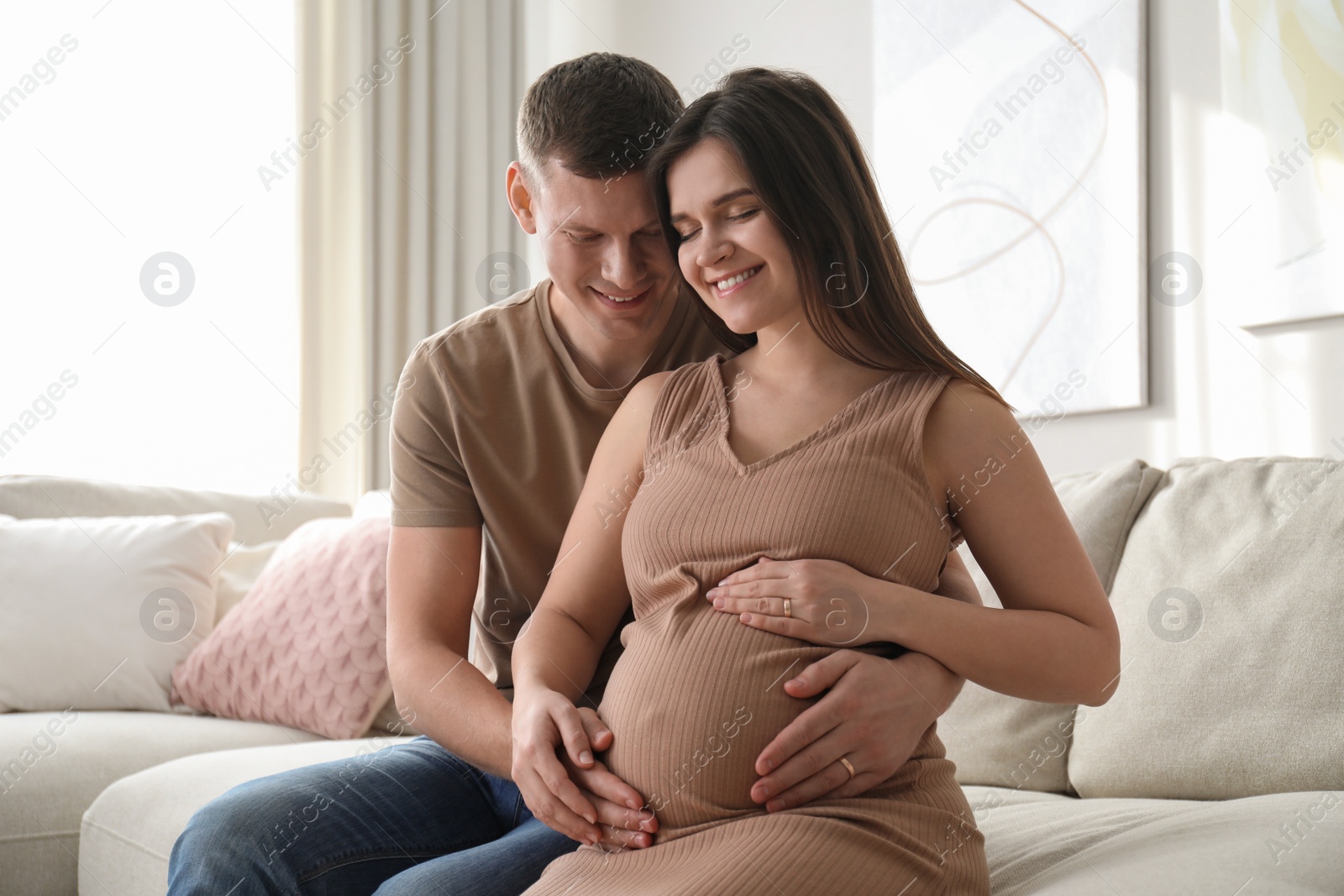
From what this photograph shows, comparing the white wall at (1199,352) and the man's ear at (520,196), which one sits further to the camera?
the white wall at (1199,352)

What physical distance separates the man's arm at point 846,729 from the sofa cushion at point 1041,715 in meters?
0.68

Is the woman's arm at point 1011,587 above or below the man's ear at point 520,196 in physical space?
below

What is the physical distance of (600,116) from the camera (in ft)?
4.59

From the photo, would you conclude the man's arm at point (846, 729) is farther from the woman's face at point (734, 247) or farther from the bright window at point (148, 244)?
the bright window at point (148, 244)

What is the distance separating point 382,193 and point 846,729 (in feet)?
10.5

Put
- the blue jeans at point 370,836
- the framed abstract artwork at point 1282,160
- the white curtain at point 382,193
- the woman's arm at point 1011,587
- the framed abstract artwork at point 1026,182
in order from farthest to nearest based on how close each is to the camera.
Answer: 1. the white curtain at point 382,193
2. the framed abstract artwork at point 1026,182
3. the framed abstract artwork at point 1282,160
4. the blue jeans at point 370,836
5. the woman's arm at point 1011,587

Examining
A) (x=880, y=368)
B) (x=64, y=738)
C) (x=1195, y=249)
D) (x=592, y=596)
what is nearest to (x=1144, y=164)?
(x=1195, y=249)

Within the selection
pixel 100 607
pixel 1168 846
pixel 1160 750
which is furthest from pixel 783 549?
pixel 100 607

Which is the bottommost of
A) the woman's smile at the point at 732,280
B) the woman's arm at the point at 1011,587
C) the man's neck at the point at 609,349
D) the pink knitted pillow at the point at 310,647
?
the pink knitted pillow at the point at 310,647

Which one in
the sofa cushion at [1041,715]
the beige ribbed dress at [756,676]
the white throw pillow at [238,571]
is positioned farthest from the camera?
the white throw pillow at [238,571]

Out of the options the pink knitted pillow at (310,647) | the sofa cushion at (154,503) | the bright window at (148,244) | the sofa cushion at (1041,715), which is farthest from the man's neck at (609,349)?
the bright window at (148,244)

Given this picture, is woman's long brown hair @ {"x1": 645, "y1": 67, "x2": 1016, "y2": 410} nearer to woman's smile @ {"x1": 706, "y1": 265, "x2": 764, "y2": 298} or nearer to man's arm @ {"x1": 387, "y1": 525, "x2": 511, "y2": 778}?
woman's smile @ {"x1": 706, "y1": 265, "x2": 764, "y2": 298}

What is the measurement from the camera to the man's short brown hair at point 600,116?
139 cm

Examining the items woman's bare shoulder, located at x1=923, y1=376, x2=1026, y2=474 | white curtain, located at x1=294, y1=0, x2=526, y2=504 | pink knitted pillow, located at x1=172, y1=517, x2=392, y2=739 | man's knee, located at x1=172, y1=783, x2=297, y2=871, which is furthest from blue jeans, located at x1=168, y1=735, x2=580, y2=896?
white curtain, located at x1=294, y1=0, x2=526, y2=504
